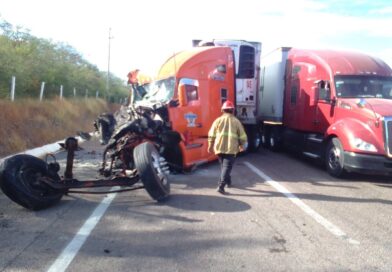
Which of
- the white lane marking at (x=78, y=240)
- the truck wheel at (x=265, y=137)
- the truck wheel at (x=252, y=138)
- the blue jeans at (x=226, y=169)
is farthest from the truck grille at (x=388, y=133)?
the truck wheel at (x=265, y=137)

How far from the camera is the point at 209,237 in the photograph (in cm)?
557

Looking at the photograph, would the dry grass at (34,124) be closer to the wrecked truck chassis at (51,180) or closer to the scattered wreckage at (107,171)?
the scattered wreckage at (107,171)

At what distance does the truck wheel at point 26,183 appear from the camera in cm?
651

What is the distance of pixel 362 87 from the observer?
431 inches

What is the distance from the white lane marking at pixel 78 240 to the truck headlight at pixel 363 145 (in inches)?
205

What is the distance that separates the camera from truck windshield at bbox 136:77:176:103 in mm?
10914

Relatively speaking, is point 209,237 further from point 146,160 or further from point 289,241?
point 146,160

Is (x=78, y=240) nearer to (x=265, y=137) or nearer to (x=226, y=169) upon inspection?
(x=226, y=169)

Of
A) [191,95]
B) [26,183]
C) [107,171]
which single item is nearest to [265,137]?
[191,95]

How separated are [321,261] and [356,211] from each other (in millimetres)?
2528

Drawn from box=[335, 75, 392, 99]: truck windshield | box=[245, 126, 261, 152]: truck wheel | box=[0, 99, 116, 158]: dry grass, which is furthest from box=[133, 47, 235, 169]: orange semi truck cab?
box=[0, 99, 116, 158]: dry grass

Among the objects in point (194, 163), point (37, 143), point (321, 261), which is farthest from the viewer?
point (37, 143)

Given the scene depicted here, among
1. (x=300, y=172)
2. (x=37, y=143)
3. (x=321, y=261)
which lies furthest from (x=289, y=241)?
(x=37, y=143)

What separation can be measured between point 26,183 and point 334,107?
727cm
